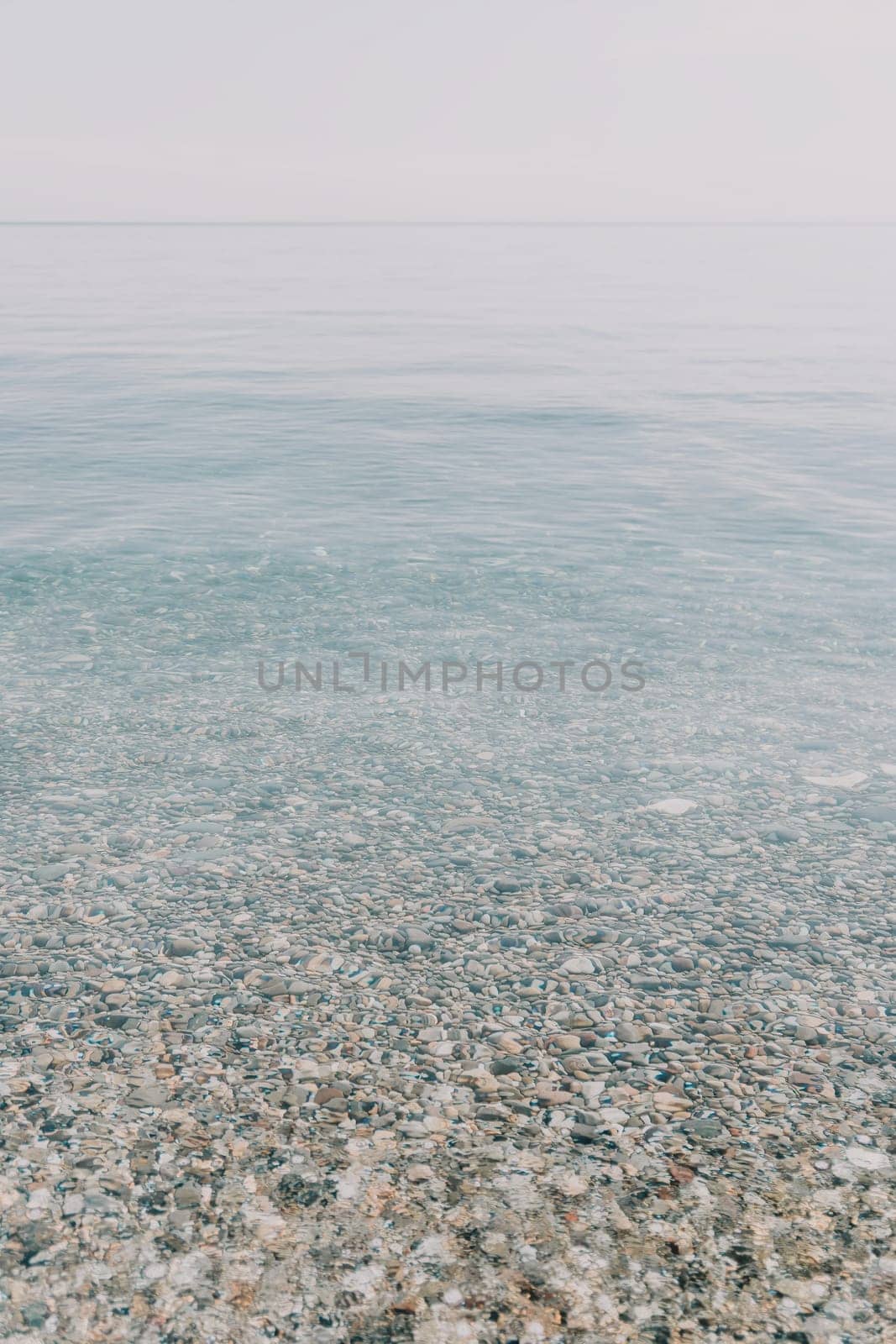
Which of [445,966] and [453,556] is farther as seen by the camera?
[453,556]

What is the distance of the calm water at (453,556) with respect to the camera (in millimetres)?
9852

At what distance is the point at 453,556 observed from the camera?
52.2 ft

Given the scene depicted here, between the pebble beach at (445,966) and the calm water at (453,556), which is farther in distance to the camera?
the calm water at (453,556)

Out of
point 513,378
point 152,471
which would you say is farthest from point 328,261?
point 152,471

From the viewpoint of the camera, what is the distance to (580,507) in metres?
18.6

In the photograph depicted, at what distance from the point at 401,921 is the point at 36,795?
3350 mm

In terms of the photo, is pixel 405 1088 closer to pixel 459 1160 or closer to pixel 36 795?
pixel 459 1160

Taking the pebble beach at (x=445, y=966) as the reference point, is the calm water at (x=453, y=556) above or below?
above

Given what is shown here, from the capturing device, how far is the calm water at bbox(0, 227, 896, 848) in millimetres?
9852

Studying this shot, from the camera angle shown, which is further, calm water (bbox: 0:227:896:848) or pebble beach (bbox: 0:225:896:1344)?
calm water (bbox: 0:227:896:848)

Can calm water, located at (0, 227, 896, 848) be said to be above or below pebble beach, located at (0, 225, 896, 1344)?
above

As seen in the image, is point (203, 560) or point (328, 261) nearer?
point (203, 560)

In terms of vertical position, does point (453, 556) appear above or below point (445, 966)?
above

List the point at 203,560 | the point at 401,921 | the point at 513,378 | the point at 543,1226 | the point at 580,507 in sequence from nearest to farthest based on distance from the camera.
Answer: the point at 543,1226, the point at 401,921, the point at 203,560, the point at 580,507, the point at 513,378
